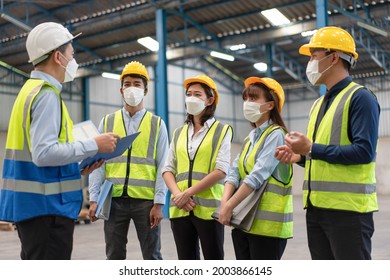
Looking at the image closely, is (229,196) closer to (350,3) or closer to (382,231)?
(382,231)

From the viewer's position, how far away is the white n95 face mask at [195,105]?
3.80 metres

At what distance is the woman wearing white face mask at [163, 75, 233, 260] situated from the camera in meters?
3.52

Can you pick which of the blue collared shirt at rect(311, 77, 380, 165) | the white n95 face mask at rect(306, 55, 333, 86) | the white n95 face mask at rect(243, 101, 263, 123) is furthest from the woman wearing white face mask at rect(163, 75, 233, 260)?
the blue collared shirt at rect(311, 77, 380, 165)

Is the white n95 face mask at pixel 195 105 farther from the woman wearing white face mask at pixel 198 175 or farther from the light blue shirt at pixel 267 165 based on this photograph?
the light blue shirt at pixel 267 165

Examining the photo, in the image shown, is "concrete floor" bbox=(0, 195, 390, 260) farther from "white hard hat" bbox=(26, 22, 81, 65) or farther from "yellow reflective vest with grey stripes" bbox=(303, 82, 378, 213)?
"white hard hat" bbox=(26, 22, 81, 65)

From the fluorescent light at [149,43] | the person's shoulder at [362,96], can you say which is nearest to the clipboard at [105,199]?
the person's shoulder at [362,96]

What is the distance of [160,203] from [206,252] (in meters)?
0.59

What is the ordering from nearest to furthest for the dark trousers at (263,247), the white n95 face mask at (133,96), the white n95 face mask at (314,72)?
the white n95 face mask at (314,72) < the dark trousers at (263,247) < the white n95 face mask at (133,96)

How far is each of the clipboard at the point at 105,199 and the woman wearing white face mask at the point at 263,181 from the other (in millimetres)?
993

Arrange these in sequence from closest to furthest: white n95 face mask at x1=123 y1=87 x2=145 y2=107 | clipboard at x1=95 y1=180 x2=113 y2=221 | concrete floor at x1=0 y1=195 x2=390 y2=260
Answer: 1. clipboard at x1=95 y1=180 x2=113 y2=221
2. white n95 face mask at x1=123 y1=87 x2=145 y2=107
3. concrete floor at x1=0 y1=195 x2=390 y2=260

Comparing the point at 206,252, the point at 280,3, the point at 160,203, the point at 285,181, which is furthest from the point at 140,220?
the point at 280,3

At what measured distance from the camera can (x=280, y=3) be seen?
15.3 m

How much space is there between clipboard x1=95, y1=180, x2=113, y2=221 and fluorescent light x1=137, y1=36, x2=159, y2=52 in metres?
14.8

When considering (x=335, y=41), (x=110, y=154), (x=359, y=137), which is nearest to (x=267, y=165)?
(x=359, y=137)
